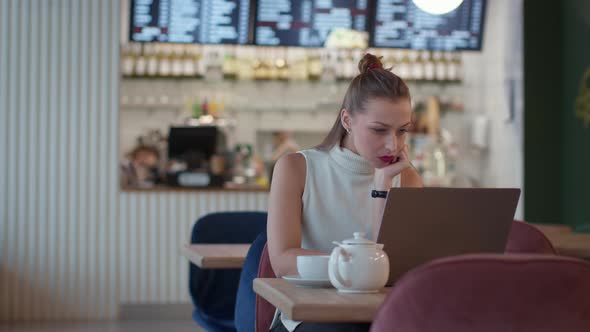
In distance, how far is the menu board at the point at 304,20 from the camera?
6367 millimetres

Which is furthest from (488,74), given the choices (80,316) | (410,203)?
(410,203)

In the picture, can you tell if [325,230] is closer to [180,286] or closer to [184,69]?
[180,286]

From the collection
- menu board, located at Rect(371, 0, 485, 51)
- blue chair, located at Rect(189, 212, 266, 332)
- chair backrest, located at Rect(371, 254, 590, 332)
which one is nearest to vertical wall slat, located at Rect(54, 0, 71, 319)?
menu board, located at Rect(371, 0, 485, 51)

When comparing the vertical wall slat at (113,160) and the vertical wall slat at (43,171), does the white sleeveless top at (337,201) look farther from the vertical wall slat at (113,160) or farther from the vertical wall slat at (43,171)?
the vertical wall slat at (43,171)

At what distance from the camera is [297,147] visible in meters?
7.69

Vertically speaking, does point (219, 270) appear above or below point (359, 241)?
below

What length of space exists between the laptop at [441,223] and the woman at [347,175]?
0.33 metres

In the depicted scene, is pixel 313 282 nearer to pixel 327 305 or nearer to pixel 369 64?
pixel 327 305

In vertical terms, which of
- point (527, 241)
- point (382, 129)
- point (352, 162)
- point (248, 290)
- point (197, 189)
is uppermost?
point (382, 129)

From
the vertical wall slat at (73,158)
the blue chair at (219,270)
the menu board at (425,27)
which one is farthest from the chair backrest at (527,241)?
the menu board at (425,27)

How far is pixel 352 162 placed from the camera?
7.41 feet

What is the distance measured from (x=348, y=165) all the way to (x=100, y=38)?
4.01m

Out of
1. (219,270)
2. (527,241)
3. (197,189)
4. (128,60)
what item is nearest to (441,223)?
(527,241)

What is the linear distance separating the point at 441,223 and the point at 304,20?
4.85 m
